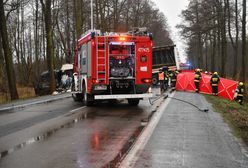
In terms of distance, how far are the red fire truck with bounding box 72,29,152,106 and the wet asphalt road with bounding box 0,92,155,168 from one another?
3.56ft

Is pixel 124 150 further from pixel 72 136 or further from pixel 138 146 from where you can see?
pixel 72 136

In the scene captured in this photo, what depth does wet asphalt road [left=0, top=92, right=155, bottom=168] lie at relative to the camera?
673 cm

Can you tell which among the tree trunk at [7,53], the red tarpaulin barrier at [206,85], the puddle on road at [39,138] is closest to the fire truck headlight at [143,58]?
the puddle on road at [39,138]

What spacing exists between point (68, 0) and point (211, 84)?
22.2m

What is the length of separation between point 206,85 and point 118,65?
11258 millimetres

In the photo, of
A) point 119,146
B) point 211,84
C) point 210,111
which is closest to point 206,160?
point 119,146

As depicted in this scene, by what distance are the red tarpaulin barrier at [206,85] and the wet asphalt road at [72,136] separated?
10.5 meters

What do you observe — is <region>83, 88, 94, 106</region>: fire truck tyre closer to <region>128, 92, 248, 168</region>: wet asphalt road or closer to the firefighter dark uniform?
<region>128, 92, 248, 168</region>: wet asphalt road

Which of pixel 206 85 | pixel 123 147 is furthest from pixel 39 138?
Answer: pixel 206 85

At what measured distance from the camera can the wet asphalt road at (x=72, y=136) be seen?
22.1 feet

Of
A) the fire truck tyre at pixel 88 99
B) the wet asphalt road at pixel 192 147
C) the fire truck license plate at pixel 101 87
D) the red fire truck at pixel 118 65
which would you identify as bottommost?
the wet asphalt road at pixel 192 147

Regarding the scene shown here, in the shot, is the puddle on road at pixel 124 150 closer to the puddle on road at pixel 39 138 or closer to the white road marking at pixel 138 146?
the white road marking at pixel 138 146

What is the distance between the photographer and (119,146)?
25.8 ft

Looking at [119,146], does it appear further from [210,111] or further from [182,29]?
[182,29]
